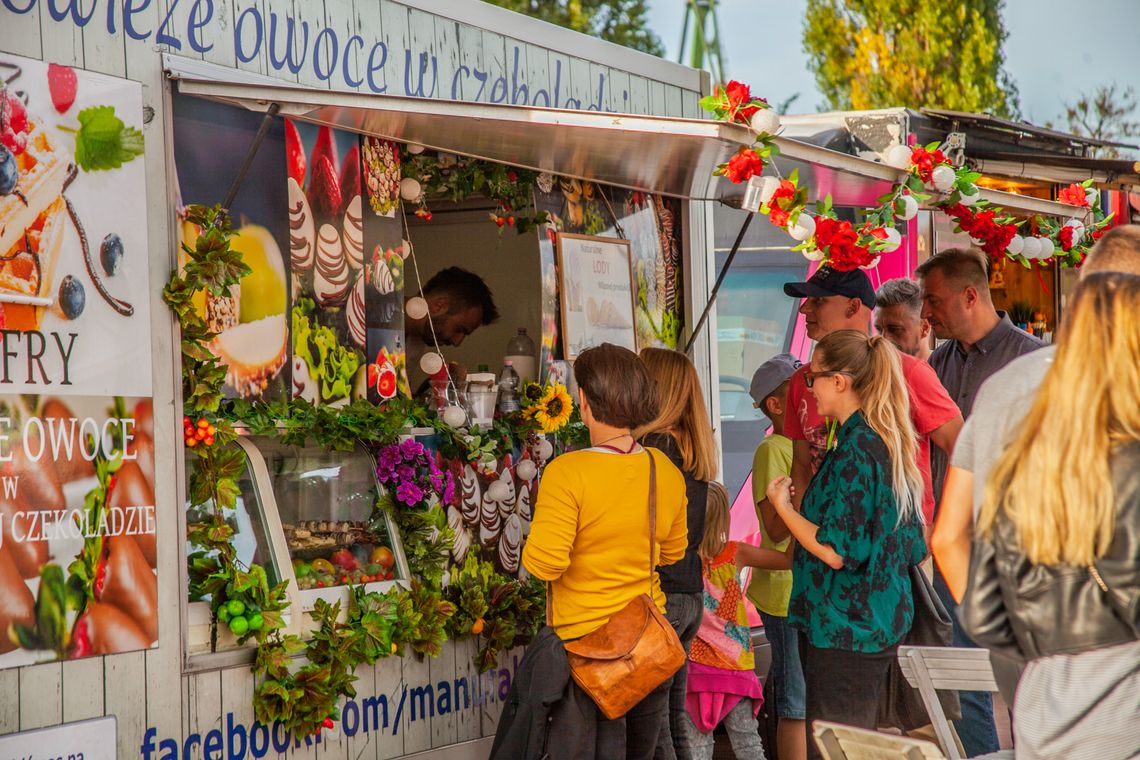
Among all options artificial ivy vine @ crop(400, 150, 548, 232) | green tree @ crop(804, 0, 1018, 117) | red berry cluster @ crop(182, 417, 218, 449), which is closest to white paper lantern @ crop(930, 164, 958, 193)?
artificial ivy vine @ crop(400, 150, 548, 232)

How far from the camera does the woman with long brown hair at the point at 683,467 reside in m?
4.66

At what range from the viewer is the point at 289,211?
4.69 metres

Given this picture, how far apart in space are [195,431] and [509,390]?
1827mm

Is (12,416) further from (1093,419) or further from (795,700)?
(795,700)

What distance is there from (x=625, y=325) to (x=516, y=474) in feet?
3.42

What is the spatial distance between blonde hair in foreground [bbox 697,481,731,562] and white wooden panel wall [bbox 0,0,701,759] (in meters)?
1.09

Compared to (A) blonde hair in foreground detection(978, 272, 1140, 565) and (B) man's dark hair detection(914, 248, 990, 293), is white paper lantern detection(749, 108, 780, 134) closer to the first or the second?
(B) man's dark hair detection(914, 248, 990, 293)

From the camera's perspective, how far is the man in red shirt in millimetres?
4902

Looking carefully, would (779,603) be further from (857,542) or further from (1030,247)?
(1030,247)

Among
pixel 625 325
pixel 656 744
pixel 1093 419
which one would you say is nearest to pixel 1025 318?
pixel 625 325

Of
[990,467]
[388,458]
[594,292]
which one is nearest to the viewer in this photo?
[990,467]

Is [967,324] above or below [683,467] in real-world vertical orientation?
above

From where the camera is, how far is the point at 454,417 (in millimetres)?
5293

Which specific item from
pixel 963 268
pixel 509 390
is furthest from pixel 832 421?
pixel 509 390
